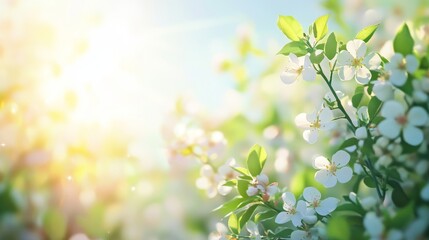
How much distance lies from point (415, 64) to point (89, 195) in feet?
3.34

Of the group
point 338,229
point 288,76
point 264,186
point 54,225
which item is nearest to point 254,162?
point 264,186

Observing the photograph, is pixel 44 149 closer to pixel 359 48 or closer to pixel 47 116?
pixel 47 116

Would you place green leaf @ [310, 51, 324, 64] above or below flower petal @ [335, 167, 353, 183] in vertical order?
above

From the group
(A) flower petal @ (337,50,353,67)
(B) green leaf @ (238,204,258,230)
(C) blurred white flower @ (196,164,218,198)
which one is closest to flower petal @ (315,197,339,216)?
(B) green leaf @ (238,204,258,230)

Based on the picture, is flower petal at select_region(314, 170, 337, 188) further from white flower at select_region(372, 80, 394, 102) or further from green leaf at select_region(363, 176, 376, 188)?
white flower at select_region(372, 80, 394, 102)

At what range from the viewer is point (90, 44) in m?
1.62

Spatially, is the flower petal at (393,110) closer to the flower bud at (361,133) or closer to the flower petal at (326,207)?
the flower bud at (361,133)

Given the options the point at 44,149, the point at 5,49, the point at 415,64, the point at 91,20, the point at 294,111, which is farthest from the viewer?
the point at 294,111

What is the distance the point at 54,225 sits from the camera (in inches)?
52.4

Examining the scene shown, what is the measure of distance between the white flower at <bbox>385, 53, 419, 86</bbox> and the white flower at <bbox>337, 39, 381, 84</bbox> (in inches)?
4.0

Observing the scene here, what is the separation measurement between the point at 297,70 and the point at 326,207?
0.21 meters

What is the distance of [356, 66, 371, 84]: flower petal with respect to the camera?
2.54 ft

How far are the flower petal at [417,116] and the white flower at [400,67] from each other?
0.04 metres

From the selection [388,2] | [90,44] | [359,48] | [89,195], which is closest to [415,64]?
[359,48]
